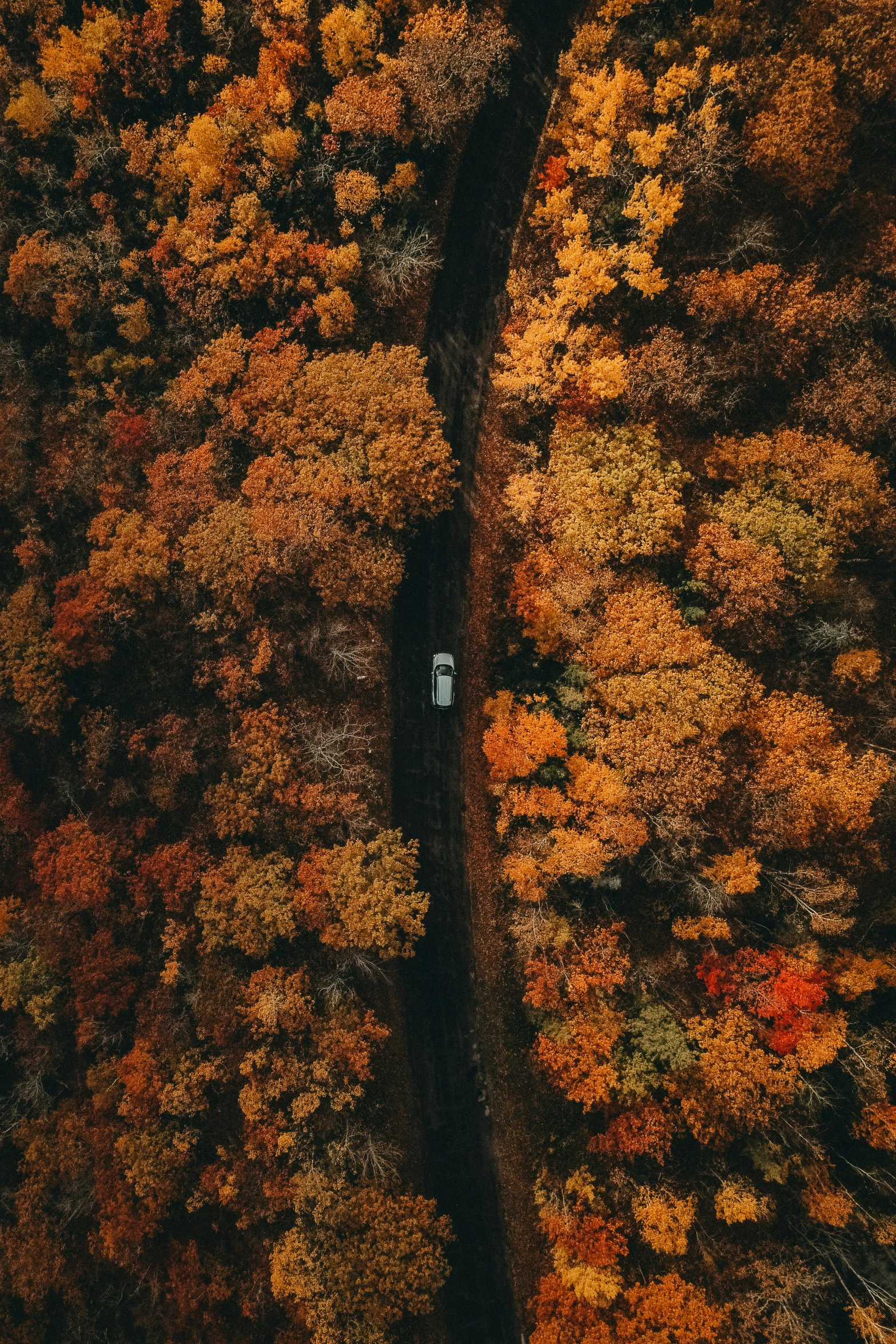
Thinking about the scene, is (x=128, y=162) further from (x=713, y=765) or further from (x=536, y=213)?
(x=713, y=765)

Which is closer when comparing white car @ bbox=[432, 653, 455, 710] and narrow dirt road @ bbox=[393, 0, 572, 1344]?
narrow dirt road @ bbox=[393, 0, 572, 1344]

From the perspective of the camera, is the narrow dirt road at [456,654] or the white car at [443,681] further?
the white car at [443,681]

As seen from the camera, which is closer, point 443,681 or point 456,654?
point 443,681

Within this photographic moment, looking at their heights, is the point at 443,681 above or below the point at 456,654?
below

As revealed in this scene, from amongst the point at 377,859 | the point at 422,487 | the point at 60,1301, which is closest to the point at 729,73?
the point at 422,487

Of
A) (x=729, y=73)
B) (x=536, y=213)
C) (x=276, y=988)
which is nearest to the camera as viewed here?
(x=729, y=73)
